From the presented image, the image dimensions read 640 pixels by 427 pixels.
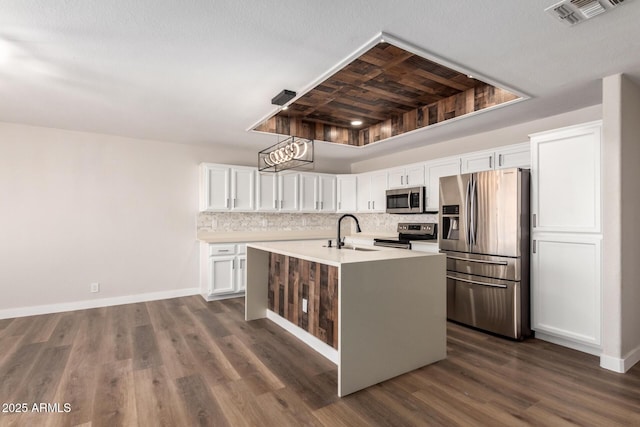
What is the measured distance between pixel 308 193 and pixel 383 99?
2.61m

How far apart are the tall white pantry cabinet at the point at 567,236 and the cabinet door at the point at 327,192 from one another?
3.48 m

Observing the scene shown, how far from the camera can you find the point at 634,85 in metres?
2.79

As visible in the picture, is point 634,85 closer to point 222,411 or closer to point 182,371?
point 222,411

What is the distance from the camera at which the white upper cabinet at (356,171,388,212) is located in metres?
5.61

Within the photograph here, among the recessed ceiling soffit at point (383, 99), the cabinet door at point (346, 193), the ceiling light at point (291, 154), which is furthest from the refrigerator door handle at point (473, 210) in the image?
the cabinet door at point (346, 193)

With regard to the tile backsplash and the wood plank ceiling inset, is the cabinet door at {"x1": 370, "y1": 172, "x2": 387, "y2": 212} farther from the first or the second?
the wood plank ceiling inset

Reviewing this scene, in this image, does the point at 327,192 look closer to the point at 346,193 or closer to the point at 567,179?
the point at 346,193

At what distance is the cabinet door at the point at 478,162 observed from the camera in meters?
4.00

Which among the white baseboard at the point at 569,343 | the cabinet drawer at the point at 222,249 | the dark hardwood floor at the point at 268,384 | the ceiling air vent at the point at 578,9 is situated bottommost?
the dark hardwood floor at the point at 268,384

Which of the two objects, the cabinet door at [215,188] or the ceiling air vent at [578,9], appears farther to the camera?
the cabinet door at [215,188]

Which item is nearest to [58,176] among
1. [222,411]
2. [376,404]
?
[222,411]

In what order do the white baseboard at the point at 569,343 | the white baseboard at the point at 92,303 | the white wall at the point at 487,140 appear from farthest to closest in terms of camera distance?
the white baseboard at the point at 92,303
the white wall at the point at 487,140
the white baseboard at the point at 569,343

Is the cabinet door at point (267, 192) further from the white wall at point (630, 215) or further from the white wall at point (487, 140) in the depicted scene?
the white wall at point (630, 215)

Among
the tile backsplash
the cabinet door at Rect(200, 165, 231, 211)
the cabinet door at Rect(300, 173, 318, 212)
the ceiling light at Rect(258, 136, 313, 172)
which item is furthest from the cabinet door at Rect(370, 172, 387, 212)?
the cabinet door at Rect(200, 165, 231, 211)
